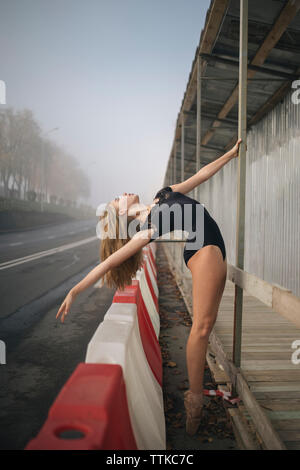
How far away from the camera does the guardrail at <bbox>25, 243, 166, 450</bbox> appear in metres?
1.38

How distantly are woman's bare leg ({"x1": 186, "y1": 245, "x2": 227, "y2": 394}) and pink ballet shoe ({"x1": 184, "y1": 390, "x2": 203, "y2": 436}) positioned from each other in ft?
0.18

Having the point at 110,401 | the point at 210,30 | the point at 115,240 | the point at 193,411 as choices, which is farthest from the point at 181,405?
the point at 210,30

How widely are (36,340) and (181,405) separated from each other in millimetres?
2670

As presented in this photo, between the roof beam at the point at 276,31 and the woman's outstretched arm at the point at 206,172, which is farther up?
the roof beam at the point at 276,31

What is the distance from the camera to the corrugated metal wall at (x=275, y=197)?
648cm

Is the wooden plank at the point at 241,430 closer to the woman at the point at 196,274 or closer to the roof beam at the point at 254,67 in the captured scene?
the woman at the point at 196,274

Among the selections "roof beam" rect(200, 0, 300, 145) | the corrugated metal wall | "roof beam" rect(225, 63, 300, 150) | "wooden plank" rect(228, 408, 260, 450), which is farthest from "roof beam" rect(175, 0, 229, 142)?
"wooden plank" rect(228, 408, 260, 450)

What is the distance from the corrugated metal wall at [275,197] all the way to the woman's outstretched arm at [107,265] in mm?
4887

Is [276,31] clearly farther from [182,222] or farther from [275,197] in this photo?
[182,222]

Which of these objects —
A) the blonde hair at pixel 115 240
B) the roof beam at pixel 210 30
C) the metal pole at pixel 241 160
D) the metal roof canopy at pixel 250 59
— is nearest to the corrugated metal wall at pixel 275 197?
the metal roof canopy at pixel 250 59

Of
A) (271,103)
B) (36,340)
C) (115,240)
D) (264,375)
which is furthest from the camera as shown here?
(271,103)

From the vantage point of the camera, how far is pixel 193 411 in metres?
2.69

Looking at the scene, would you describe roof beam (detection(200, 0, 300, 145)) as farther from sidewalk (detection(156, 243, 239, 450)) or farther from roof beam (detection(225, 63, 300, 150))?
sidewalk (detection(156, 243, 239, 450))

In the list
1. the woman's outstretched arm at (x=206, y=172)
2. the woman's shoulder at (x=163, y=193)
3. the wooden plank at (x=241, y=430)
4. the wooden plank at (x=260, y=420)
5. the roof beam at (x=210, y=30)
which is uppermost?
the roof beam at (x=210, y=30)
